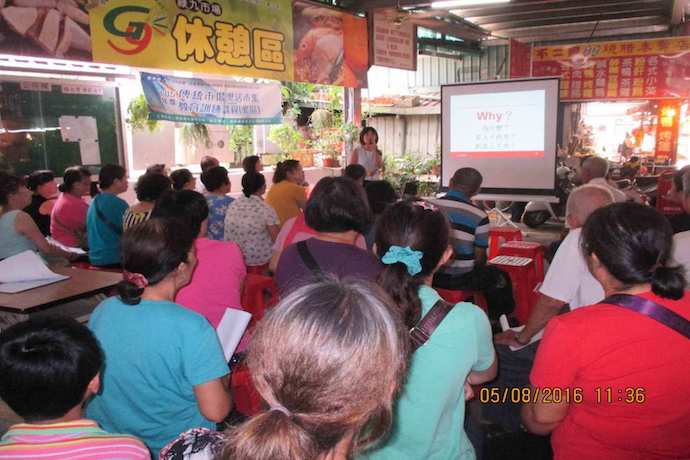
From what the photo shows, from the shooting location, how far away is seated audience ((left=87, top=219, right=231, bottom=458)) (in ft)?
4.94

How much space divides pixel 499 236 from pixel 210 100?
3.31 meters

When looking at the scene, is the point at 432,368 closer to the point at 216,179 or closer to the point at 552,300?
the point at 552,300

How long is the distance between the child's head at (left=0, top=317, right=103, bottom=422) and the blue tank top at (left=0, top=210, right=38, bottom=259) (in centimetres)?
258

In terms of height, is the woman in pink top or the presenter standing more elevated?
the presenter standing

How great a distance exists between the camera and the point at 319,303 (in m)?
0.82

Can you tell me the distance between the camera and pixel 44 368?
1144 mm

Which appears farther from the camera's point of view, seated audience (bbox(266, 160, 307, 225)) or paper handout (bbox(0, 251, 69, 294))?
seated audience (bbox(266, 160, 307, 225))

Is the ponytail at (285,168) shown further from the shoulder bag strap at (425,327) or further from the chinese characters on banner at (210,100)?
the shoulder bag strap at (425,327)

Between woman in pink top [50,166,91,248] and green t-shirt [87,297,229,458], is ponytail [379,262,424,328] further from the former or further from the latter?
woman in pink top [50,166,91,248]

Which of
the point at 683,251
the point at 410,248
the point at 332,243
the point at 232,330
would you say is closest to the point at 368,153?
the point at 683,251

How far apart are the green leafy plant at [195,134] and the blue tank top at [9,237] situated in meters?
3.02

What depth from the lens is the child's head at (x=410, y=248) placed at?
137cm

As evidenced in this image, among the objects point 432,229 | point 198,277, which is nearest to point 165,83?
point 198,277
